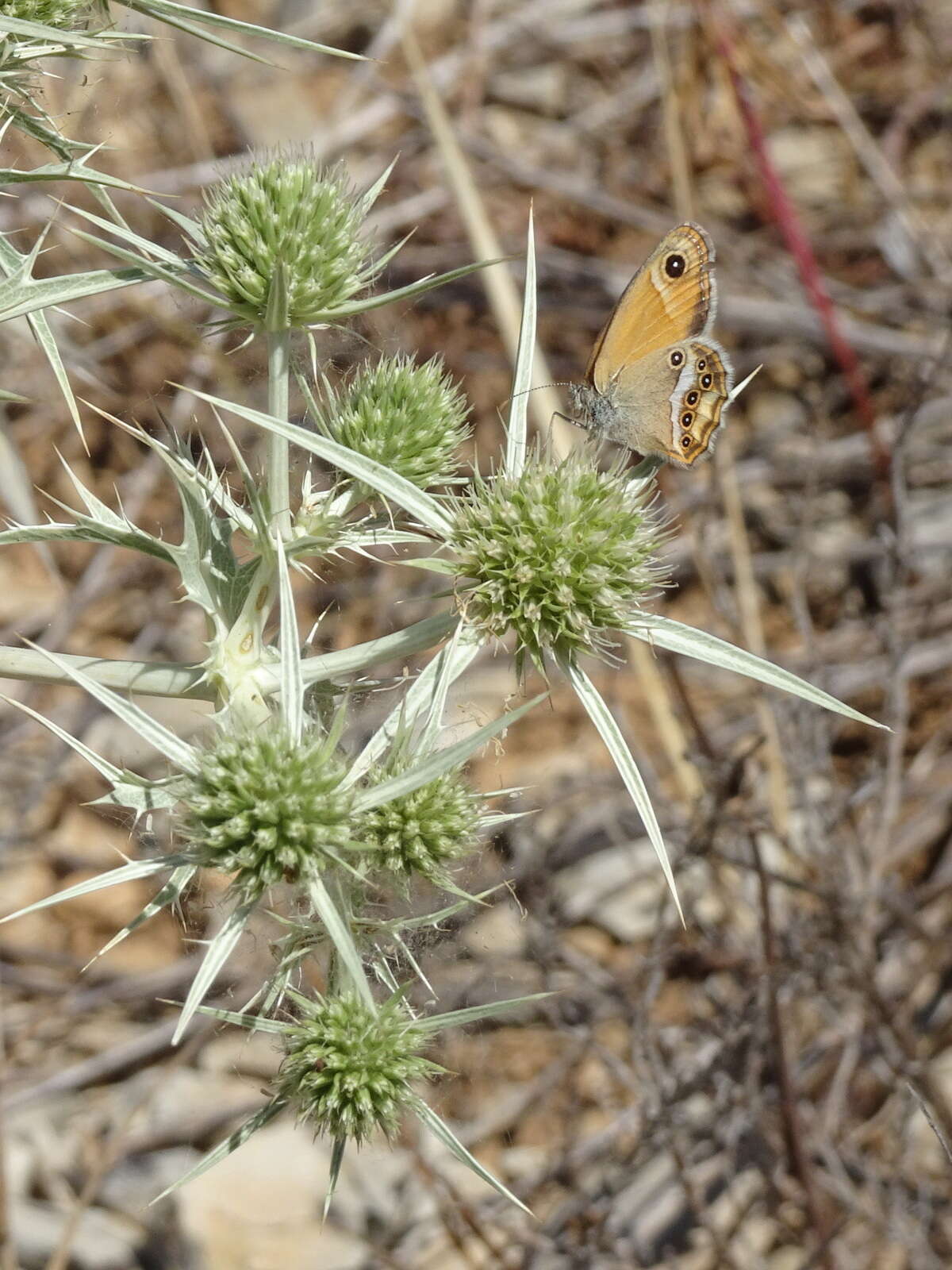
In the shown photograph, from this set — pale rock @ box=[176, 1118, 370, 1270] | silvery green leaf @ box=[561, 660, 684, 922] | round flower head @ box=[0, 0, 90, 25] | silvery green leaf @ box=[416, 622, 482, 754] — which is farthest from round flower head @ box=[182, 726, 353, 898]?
pale rock @ box=[176, 1118, 370, 1270]

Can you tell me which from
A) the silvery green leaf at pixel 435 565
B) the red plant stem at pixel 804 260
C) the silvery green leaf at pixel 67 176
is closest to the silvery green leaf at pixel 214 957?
the silvery green leaf at pixel 435 565

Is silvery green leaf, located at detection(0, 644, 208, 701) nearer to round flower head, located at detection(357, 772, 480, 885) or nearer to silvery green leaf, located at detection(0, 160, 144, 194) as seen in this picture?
round flower head, located at detection(357, 772, 480, 885)

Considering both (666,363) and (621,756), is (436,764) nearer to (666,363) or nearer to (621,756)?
(621,756)

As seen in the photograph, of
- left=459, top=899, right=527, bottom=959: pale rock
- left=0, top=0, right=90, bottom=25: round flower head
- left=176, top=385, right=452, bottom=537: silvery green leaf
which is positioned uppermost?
left=0, top=0, right=90, bottom=25: round flower head

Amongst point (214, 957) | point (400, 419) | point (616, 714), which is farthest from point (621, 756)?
point (616, 714)

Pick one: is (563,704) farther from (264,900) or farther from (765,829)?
(264,900)

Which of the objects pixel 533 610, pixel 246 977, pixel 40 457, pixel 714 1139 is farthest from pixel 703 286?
pixel 40 457

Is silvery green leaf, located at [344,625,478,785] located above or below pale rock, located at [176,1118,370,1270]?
above
